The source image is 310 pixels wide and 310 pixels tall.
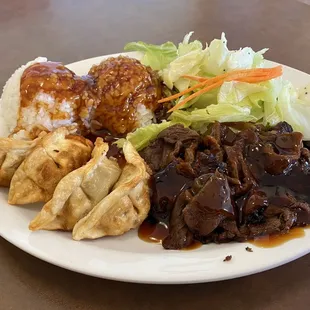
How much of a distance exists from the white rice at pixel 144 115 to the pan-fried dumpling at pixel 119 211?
0.78 metres

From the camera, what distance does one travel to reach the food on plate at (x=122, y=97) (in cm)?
284

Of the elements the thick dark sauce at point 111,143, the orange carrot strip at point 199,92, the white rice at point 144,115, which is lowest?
the thick dark sauce at point 111,143

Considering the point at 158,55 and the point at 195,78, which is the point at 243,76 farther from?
the point at 158,55

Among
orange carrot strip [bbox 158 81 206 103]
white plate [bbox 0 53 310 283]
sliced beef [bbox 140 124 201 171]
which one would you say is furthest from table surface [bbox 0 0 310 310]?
orange carrot strip [bbox 158 81 206 103]

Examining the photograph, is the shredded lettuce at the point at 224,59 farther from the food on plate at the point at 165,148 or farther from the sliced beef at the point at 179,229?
the sliced beef at the point at 179,229

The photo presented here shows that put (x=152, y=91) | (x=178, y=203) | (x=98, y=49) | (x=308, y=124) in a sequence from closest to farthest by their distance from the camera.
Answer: (x=178, y=203) → (x=308, y=124) → (x=152, y=91) → (x=98, y=49)

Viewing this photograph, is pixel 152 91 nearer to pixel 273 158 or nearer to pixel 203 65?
pixel 203 65

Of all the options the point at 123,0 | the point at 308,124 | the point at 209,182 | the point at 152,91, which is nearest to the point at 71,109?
the point at 152,91

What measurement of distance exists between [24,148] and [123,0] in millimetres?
3139

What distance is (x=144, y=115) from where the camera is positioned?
9.51 feet

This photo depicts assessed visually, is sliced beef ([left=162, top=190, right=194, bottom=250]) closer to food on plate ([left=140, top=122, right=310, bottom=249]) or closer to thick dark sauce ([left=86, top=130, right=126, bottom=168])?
food on plate ([left=140, top=122, right=310, bottom=249])

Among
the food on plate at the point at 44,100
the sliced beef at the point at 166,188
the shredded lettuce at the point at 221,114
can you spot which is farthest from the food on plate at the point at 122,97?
the sliced beef at the point at 166,188

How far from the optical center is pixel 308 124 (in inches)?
107

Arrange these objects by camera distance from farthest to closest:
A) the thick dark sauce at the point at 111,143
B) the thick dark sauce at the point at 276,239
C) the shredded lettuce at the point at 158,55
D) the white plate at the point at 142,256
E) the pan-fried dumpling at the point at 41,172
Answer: the shredded lettuce at the point at 158,55 → the thick dark sauce at the point at 111,143 → the pan-fried dumpling at the point at 41,172 → the thick dark sauce at the point at 276,239 → the white plate at the point at 142,256
